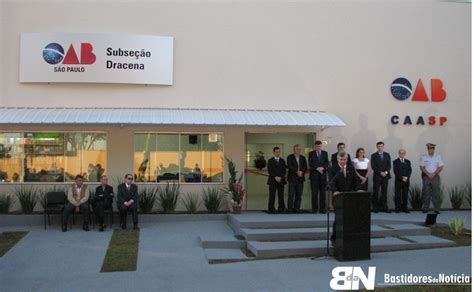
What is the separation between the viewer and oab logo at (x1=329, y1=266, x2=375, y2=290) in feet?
23.8

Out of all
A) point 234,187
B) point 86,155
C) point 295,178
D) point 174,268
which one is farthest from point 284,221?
point 86,155

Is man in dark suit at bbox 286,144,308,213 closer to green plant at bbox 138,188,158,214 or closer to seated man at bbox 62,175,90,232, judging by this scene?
green plant at bbox 138,188,158,214

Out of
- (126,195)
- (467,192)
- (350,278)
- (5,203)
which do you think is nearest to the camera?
(350,278)

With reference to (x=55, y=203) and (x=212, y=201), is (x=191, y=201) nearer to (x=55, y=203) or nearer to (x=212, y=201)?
(x=212, y=201)

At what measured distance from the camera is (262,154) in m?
15.2

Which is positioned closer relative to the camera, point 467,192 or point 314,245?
point 314,245

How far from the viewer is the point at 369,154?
49.8ft

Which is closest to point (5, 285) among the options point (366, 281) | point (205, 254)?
point (205, 254)

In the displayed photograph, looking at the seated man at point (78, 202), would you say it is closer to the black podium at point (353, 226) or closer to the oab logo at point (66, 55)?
the oab logo at point (66, 55)

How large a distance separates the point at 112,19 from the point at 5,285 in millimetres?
8619

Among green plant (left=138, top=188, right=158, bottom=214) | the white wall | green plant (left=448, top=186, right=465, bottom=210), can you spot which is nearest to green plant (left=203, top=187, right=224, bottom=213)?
green plant (left=138, top=188, right=158, bottom=214)

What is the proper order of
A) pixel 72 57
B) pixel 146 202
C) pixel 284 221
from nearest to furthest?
pixel 284 221
pixel 146 202
pixel 72 57

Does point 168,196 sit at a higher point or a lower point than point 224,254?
higher

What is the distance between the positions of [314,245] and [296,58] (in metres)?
6.58
